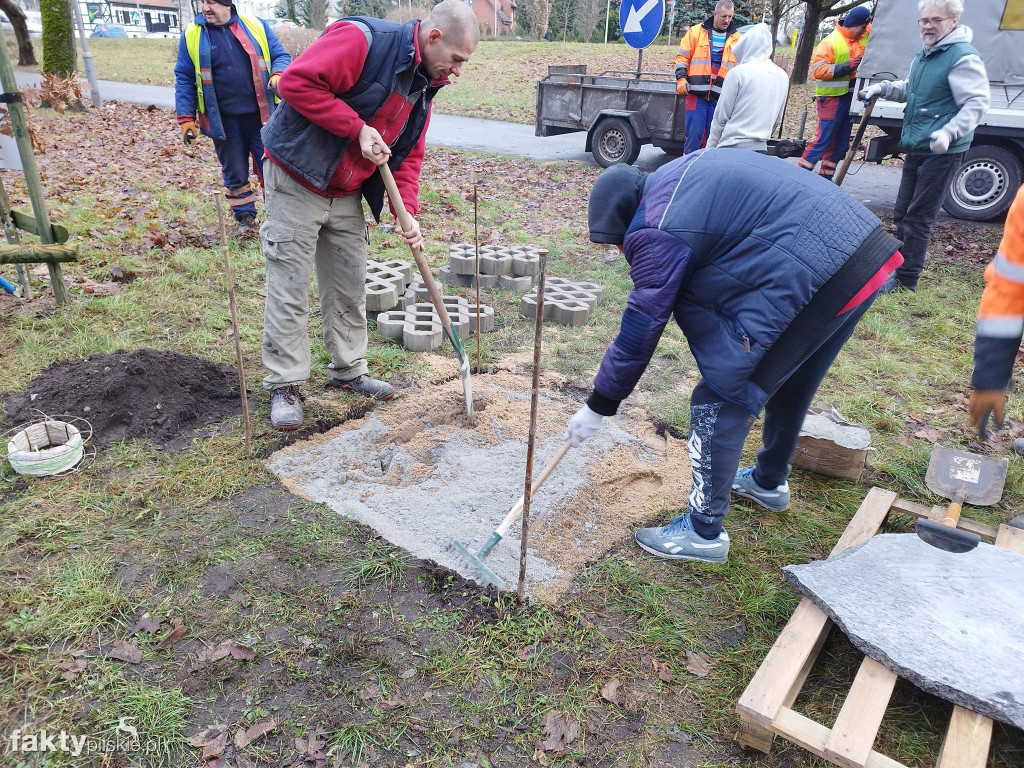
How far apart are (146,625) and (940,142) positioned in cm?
590

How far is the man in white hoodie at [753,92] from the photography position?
15.6 ft

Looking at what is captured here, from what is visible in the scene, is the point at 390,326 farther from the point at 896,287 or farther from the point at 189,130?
the point at 896,287

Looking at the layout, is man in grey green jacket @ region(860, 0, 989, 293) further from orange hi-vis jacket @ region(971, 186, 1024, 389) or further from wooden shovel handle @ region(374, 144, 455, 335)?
wooden shovel handle @ region(374, 144, 455, 335)

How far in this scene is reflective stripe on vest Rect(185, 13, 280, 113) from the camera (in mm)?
5250

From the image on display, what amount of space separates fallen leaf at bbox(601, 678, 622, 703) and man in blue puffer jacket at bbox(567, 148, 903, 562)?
0.87 meters

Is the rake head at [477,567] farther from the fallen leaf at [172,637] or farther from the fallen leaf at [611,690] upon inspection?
the fallen leaf at [172,637]

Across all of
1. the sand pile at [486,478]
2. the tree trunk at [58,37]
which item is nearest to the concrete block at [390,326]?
the sand pile at [486,478]

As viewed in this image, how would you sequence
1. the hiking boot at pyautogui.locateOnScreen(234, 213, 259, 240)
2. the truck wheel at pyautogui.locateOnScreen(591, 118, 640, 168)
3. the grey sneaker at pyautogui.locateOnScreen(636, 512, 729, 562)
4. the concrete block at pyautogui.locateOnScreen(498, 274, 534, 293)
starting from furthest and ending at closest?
1. the truck wheel at pyautogui.locateOnScreen(591, 118, 640, 168)
2. the hiking boot at pyautogui.locateOnScreen(234, 213, 259, 240)
3. the concrete block at pyautogui.locateOnScreen(498, 274, 534, 293)
4. the grey sneaker at pyautogui.locateOnScreen(636, 512, 729, 562)

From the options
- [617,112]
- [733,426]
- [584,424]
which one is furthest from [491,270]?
[617,112]

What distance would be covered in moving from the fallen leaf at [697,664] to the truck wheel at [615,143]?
320 inches

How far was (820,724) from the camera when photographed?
76.3 inches

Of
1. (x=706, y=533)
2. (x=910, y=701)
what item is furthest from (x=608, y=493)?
(x=910, y=701)

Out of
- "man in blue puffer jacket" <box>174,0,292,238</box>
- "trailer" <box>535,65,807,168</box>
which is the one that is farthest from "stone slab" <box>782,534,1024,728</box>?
"trailer" <box>535,65,807,168</box>

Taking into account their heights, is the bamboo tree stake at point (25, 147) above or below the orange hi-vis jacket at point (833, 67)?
below
